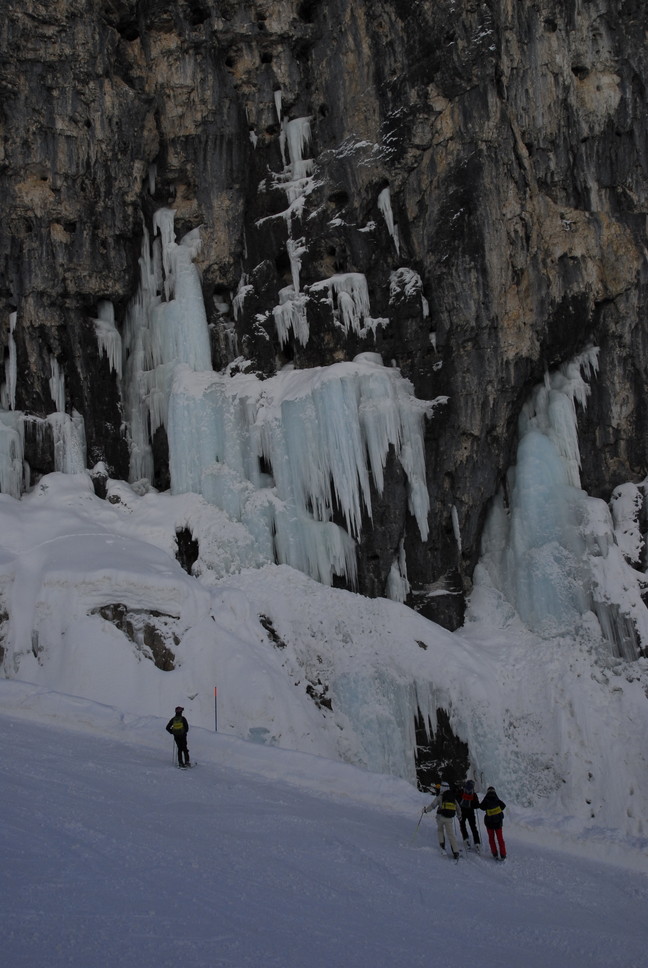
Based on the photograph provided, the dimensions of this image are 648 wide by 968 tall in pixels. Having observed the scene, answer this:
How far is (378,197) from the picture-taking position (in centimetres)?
2548

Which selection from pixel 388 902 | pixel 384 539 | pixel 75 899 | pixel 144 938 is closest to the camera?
pixel 144 938

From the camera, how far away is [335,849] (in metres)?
8.95

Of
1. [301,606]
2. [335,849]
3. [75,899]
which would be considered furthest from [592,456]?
[75,899]

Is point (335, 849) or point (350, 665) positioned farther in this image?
point (350, 665)

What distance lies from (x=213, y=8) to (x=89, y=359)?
12.3m

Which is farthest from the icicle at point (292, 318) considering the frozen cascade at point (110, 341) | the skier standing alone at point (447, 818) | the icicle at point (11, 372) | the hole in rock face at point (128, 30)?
the skier standing alone at point (447, 818)

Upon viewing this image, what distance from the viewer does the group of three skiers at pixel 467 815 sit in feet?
32.4

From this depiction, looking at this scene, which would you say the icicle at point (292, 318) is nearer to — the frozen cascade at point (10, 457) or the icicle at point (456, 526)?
the icicle at point (456, 526)

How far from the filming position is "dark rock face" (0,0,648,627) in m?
23.7

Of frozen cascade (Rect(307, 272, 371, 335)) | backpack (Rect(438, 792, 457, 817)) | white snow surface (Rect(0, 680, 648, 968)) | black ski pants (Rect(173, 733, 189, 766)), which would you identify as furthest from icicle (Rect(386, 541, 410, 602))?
backpack (Rect(438, 792, 457, 817))

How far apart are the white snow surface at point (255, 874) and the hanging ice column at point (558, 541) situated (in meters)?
10.4

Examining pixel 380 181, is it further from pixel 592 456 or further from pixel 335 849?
pixel 335 849

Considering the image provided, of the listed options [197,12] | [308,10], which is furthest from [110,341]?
[308,10]

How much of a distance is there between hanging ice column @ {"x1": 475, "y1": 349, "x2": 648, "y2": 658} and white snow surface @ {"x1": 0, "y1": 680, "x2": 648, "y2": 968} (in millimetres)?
10367
